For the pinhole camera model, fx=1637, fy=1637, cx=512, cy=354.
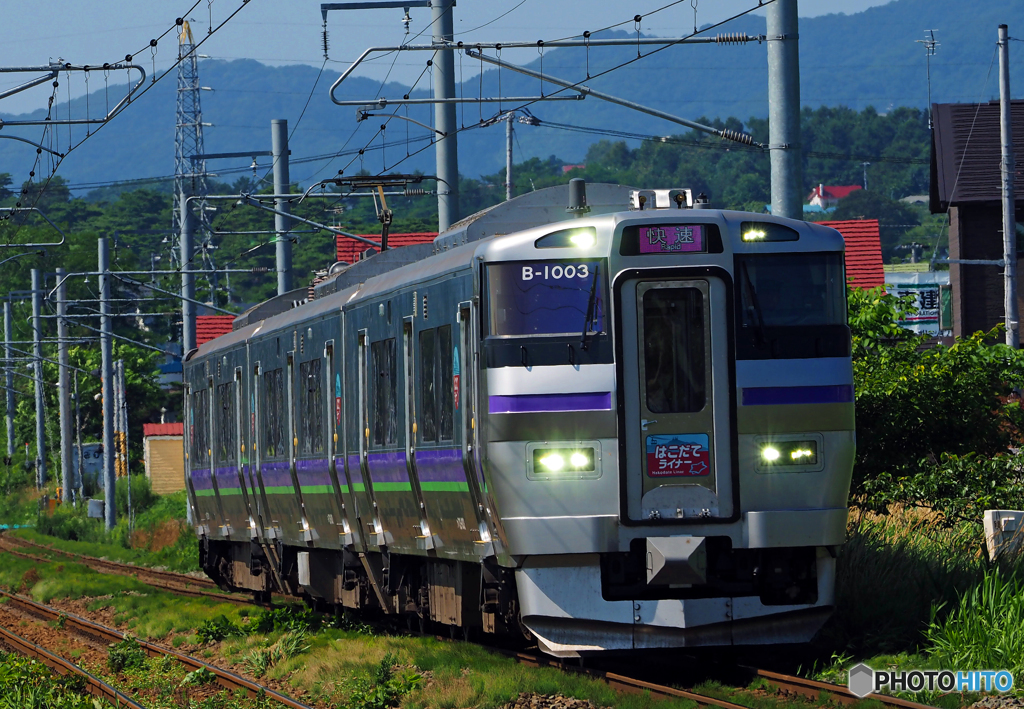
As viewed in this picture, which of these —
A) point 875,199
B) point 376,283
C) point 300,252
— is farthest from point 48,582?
point 875,199

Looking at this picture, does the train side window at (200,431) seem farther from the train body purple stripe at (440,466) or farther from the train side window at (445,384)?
the train side window at (445,384)

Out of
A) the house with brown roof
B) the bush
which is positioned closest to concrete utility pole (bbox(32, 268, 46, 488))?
the bush

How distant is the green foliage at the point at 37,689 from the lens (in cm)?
1304

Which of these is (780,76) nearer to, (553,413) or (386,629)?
(553,413)

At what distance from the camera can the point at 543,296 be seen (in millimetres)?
11188

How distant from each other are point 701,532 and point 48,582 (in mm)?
19751

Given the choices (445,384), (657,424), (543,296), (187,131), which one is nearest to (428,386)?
(445,384)

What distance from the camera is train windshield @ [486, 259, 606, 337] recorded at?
11.1m

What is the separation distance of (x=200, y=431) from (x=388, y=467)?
986cm

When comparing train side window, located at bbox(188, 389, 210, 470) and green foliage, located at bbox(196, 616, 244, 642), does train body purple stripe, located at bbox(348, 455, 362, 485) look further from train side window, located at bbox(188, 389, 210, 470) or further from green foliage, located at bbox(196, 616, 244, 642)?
train side window, located at bbox(188, 389, 210, 470)

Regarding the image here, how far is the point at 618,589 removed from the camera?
11117 mm

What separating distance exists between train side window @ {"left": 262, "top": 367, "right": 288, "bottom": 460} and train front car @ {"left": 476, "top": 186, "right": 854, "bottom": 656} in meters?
6.91

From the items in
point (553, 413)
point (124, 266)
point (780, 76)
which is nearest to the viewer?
point (553, 413)

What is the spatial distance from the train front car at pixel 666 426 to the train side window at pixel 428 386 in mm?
1482
